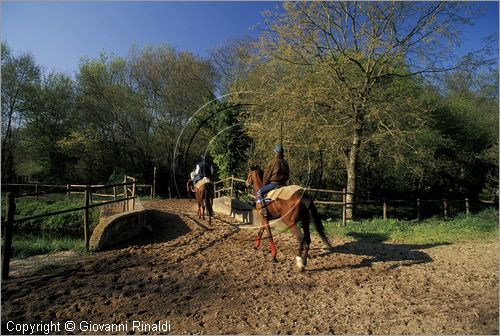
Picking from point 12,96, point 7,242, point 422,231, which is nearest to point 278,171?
point 7,242

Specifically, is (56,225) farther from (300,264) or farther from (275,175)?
(300,264)

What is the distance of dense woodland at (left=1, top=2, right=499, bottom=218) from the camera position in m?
13.0

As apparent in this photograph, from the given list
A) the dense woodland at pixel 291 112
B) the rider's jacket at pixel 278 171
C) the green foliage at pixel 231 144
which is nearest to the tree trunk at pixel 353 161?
the dense woodland at pixel 291 112

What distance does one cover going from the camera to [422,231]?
31.3 feet

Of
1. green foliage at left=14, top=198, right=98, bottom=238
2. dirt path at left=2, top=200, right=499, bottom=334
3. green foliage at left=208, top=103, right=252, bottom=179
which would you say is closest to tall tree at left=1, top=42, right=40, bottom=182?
green foliage at left=14, top=198, right=98, bottom=238

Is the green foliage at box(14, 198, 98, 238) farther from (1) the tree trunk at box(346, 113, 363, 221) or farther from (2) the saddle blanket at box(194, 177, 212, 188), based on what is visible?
(1) the tree trunk at box(346, 113, 363, 221)

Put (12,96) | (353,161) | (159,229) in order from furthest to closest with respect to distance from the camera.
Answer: (12,96), (353,161), (159,229)

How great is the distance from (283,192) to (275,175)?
20.4 inches

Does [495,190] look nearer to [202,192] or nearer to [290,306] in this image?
[202,192]

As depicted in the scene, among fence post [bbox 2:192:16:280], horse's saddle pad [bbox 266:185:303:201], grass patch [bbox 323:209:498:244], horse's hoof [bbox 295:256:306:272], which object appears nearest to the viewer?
fence post [bbox 2:192:16:280]

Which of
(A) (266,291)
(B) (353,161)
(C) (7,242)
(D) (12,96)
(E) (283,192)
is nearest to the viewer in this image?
(A) (266,291)

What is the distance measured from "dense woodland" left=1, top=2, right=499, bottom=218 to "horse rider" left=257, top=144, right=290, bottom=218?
3.55 m

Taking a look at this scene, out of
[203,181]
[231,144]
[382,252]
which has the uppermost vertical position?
[231,144]

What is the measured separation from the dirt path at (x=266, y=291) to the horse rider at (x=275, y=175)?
1.07 metres
